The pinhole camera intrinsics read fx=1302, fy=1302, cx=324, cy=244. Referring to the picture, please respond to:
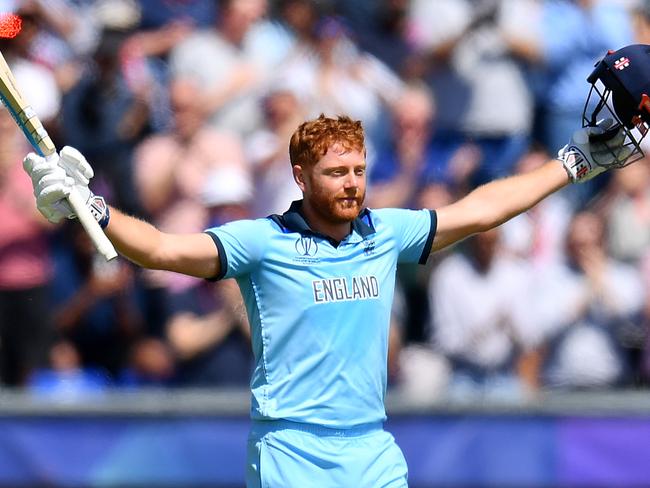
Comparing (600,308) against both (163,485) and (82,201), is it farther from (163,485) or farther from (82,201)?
(82,201)

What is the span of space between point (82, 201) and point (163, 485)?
4.17m

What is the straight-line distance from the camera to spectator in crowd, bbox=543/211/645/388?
30.9 ft

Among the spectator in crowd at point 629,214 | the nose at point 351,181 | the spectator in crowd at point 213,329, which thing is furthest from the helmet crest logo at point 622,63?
the spectator in crowd at point 629,214

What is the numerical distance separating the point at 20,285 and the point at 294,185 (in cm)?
205

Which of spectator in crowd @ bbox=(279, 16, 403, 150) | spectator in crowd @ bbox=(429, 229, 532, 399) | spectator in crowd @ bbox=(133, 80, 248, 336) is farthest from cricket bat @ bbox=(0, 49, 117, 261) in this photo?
spectator in crowd @ bbox=(279, 16, 403, 150)

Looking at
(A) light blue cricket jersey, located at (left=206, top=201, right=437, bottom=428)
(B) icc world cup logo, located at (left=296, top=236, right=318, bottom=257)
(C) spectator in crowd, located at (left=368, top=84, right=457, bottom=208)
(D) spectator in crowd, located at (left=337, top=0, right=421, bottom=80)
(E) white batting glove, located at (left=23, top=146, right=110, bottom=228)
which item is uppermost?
(D) spectator in crowd, located at (left=337, top=0, right=421, bottom=80)

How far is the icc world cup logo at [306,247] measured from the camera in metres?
5.25

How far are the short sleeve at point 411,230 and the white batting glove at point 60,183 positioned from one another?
1.27 metres

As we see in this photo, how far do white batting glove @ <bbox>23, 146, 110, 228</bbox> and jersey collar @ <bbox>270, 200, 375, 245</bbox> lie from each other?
807mm

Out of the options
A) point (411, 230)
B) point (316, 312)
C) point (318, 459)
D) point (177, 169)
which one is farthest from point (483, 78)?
point (318, 459)

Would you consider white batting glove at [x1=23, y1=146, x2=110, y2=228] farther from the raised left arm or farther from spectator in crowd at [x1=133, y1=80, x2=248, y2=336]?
spectator in crowd at [x1=133, y1=80, x2=248, y2=336]

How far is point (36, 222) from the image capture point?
9031 mm

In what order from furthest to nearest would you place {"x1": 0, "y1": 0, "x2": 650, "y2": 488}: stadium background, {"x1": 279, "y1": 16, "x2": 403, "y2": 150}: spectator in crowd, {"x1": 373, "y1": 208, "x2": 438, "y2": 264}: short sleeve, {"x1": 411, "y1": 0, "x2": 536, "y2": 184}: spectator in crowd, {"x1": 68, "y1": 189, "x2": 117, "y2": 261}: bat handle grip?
{"x1": 411, "y1": 0, "x2": 536, "y2": 184}: spectator in crowd → {"x1": 279, "y1": 16, "x2": 403, "y2": 150}: spectator in crowd → {"x1": 0, "y1": 0, "x2": 650, "y2": 488}: stadium background → {"x1": 373, "y1": 208, "x2": 438, "y2": 264}: short sleeve → {"x1": 68, "y1": 189, "x2": 117, "y2": 261}: bat handle grip

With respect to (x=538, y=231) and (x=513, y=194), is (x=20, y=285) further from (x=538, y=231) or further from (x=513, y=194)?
(x=513, y=194)
